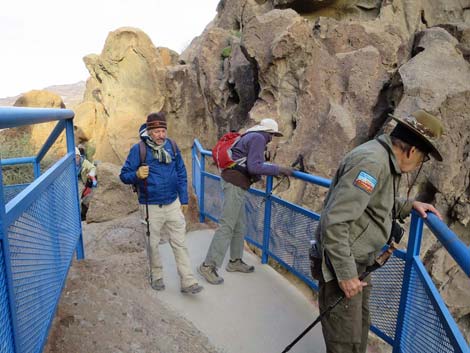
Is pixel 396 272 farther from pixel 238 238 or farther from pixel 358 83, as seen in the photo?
pixel 358 83

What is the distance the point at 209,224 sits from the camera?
247 inches

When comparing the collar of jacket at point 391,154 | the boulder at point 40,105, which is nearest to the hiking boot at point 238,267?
the collar of jacket at point 391,154

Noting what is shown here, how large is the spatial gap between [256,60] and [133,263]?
767 centimetres

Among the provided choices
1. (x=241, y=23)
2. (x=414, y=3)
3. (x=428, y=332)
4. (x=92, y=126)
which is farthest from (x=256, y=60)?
(x=92, y=126)

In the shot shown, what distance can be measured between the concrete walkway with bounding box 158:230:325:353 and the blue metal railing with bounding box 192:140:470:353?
285 mm

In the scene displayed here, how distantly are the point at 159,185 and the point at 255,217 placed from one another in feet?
5.06

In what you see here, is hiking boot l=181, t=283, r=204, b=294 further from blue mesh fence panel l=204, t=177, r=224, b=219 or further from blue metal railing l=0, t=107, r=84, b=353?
blue mesh fence panel l=204, t=177, r=224, b=219

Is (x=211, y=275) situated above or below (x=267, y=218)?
below

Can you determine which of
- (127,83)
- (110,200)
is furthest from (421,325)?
(127,83)

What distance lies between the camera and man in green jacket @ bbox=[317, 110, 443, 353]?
1941 mm

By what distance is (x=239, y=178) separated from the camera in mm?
4012

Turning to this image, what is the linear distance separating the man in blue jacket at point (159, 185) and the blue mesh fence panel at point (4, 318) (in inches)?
84.9

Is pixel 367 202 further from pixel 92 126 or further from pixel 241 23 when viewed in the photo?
pixel 92 126

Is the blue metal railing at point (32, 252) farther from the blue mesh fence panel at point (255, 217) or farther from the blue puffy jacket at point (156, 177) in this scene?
the blue mesh fence panel at point (255, 217)
